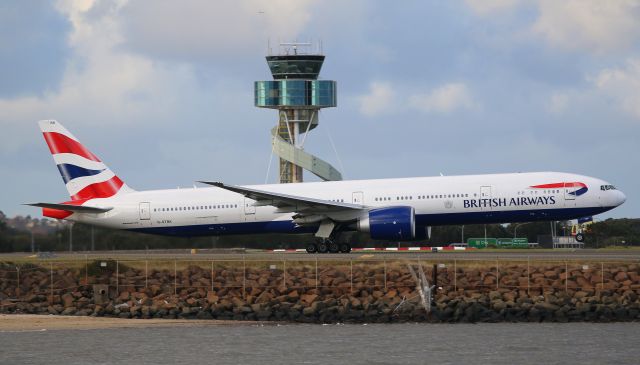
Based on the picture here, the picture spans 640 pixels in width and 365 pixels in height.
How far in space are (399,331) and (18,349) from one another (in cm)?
1199

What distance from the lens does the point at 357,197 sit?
57125mm

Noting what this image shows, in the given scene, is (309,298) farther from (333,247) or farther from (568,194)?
(568,194)

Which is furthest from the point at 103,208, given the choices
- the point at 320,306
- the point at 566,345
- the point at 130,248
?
the point at 566,345

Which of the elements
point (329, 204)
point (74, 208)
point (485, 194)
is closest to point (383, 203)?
point (329, 204)

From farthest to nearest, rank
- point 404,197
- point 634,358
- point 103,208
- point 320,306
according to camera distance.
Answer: point 103,208 < point 404,197 < point 320,306 < point 634,358

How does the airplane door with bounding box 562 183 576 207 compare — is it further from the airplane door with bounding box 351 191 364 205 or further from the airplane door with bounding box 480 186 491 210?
the airplane door with bounding box 351 191 364 205

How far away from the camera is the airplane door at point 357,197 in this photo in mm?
56969

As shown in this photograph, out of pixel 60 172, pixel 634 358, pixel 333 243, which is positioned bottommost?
pixel 634 358

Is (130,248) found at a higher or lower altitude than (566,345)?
higher

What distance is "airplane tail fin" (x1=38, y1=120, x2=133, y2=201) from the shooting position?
6100 cm

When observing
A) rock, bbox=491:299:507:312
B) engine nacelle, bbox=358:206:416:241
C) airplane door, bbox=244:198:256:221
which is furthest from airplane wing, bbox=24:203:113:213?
rock, bbox=491:299:507:312

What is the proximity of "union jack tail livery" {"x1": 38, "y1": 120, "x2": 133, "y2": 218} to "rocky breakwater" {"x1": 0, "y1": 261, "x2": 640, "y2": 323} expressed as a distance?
457 inches

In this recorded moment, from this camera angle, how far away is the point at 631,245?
74.1m

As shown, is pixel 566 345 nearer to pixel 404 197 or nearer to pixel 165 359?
pixel 165 359
